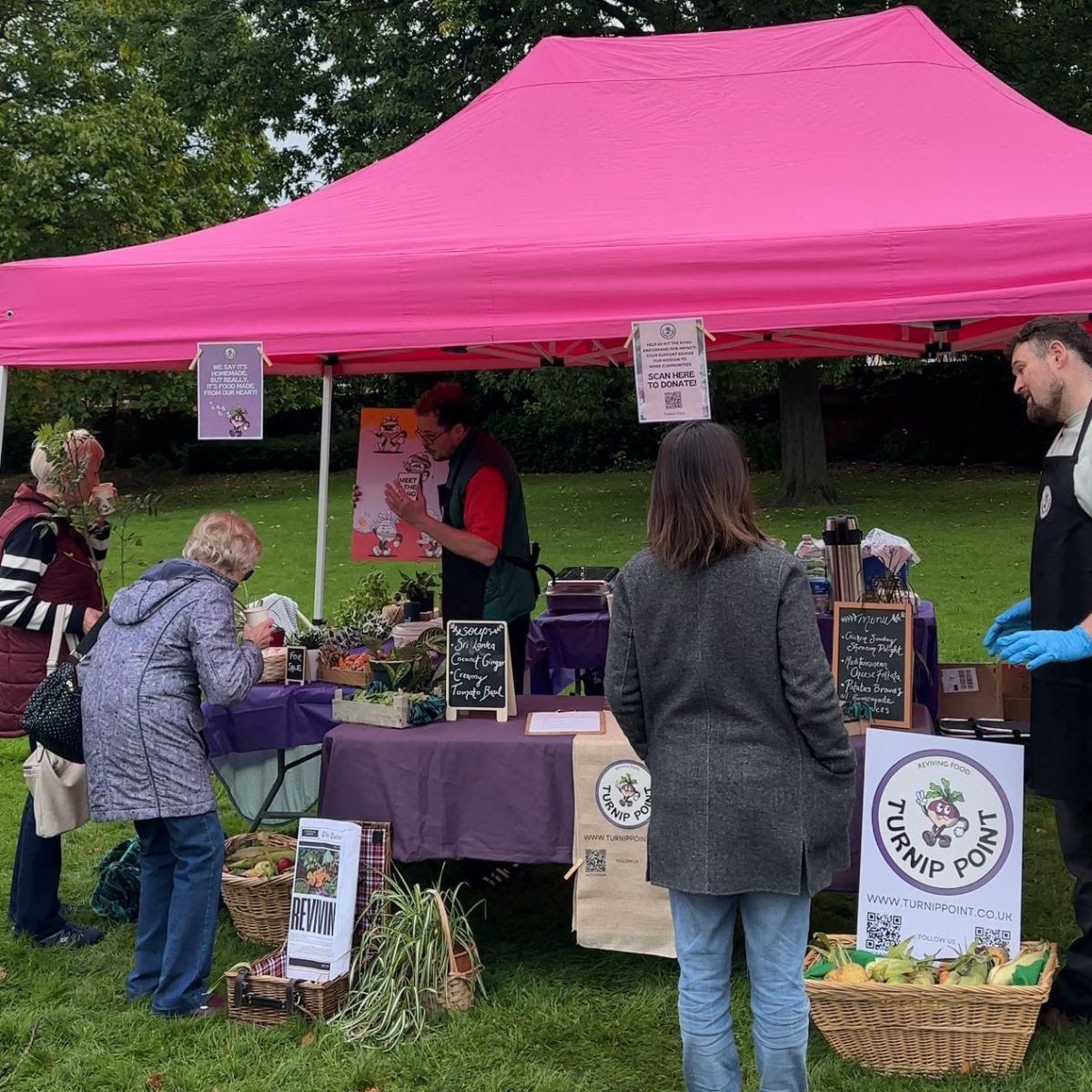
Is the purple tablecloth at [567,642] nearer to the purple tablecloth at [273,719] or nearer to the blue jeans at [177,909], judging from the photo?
the purple tablecloth at [273,719]

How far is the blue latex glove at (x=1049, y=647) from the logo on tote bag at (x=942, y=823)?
506mm

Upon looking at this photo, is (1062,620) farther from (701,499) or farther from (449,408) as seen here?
(449,408)

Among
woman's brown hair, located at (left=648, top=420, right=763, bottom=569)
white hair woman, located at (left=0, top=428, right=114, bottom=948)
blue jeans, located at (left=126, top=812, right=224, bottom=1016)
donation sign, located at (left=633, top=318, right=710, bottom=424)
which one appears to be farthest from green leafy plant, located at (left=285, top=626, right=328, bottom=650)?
woman's brown hair, located at (left=648, top=420, right=763, bottom=569)

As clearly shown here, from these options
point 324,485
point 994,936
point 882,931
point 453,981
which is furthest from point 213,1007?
point 324,485

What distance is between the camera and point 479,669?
12.3ft

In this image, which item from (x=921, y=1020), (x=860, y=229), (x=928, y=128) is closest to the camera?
(x=921, y=1020)

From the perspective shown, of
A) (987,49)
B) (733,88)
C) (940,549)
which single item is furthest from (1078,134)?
(987,49)

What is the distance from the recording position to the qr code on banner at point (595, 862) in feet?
11.4

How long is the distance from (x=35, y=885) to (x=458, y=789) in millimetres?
1491

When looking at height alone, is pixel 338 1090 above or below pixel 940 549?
below

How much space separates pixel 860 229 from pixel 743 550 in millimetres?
1360

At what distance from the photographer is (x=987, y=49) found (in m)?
14.4

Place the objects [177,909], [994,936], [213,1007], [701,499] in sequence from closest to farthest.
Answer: [701,499], [994,936], [177,909], [213,1007]

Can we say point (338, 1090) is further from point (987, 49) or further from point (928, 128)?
point (987, 49)
